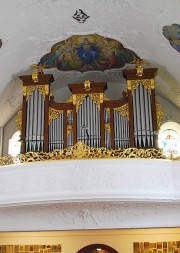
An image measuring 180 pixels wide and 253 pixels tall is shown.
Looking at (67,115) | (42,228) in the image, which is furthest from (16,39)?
(42,228)

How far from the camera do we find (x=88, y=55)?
12891mm

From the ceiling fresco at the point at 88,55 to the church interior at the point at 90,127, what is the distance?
0.12ft

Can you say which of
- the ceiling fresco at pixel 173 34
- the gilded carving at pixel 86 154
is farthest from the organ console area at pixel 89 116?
the ceiling fresco at pixel 173 34

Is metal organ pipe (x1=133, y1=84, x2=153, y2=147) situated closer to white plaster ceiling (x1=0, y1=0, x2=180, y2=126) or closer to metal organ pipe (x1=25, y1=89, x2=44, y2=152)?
white plaster ceiling (x1=0, y1=0, x2=180, y2=126)

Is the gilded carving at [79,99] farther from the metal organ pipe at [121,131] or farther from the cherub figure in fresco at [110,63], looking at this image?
the cherub figure in fresco at [110,63]

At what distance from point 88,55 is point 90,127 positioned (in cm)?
217

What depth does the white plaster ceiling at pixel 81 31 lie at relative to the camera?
10203 millimetres

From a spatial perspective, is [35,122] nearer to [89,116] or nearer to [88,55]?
[89,116]

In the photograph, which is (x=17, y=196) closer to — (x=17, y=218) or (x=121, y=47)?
(x=17, y=218)

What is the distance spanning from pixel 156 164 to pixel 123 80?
478 cm

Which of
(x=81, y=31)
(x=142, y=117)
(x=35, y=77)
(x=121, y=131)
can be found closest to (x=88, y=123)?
(x=121, y=131)

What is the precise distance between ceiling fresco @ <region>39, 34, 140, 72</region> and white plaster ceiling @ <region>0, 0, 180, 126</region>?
0.83 ft

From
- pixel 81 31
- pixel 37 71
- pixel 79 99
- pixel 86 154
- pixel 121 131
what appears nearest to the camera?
pixel 86 154

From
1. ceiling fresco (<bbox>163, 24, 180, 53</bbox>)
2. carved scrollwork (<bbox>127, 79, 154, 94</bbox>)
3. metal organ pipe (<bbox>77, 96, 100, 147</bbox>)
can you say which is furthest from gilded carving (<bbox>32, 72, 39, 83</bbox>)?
ceiling fresco (<bbox>163, 24, 180, 53</bbox>)
